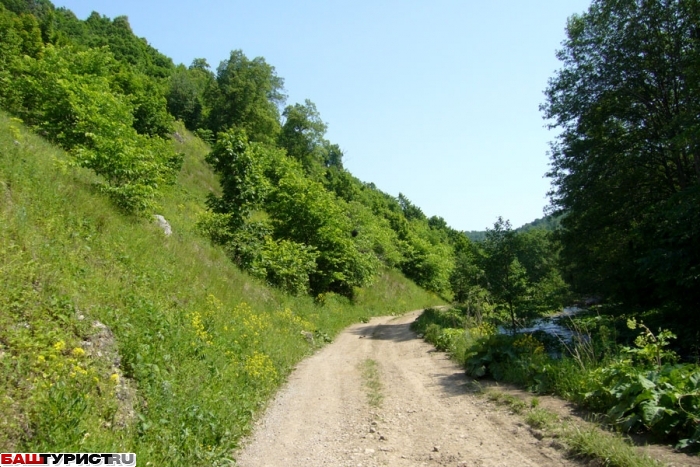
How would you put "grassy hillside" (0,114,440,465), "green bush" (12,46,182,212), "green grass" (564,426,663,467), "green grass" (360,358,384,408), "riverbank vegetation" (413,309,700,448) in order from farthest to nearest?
"green bush" (12,46,182,212), "green grass" (360,358,384,408), "riverbank vegetation" (413,309,700,448), "green grass" (564,426,663,467), "grassy hillside" (0,114,440,465)

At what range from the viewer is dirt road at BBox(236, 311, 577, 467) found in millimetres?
5402

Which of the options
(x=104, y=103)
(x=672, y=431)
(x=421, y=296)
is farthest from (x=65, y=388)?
(x=421, y=296)

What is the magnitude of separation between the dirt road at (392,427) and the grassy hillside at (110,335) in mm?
613

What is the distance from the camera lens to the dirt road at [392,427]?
17.7 ft

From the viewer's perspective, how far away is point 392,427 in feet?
21.9

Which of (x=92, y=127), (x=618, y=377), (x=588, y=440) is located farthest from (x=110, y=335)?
(x=92, y=127)

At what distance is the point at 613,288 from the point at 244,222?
1576 centimetres

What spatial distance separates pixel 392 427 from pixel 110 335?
4.48 m

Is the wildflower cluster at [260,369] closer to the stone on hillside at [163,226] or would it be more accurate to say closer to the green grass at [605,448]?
the stone on hillside at [163,226]

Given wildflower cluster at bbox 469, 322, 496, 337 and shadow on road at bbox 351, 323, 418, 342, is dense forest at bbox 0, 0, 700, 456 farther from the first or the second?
shadow on road at bbox 351, 323, 418, 342

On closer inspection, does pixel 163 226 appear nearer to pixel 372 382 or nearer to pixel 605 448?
pixel 372 382

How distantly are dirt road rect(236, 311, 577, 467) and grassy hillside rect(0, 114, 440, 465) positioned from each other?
61 cm

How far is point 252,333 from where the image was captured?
37.2 ft

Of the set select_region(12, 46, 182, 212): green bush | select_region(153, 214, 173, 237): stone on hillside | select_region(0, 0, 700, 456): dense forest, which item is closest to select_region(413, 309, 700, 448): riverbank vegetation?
select_region(0, 0, 700, 456): dense forest
